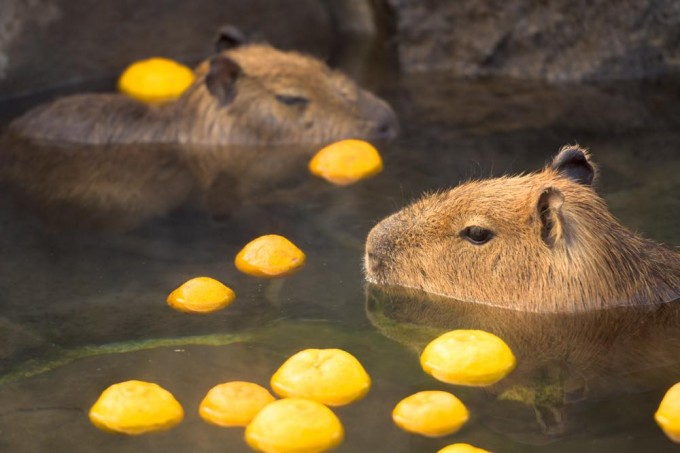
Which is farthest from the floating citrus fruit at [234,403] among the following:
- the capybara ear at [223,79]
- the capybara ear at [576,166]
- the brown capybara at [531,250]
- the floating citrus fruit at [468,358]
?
the capybara ear at [223,79]

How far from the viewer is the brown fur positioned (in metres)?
8.52

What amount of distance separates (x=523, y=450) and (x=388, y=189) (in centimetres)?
307

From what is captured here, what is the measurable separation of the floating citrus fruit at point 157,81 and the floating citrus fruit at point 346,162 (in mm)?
2159

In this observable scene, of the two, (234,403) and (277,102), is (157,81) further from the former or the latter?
(234,403)

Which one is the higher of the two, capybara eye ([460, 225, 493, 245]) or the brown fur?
the brown fur

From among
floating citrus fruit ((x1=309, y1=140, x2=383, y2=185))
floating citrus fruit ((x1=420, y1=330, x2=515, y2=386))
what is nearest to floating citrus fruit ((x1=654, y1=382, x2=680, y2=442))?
floating citrus fruit ((x1=420, y1=330, x2=515, y2=386))

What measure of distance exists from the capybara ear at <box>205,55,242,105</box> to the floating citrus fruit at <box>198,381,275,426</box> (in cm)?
419

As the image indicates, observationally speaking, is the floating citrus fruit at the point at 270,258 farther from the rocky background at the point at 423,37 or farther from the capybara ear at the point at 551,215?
the rocky background at the point at 423,37

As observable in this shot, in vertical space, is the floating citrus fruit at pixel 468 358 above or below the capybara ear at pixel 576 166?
below

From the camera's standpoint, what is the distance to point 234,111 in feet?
28.4

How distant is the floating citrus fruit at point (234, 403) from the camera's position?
4.62 m

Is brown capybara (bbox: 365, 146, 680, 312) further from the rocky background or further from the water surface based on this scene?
the rocky background

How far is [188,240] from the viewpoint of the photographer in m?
6.61

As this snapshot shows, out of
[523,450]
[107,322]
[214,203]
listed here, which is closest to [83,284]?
[107,322]
